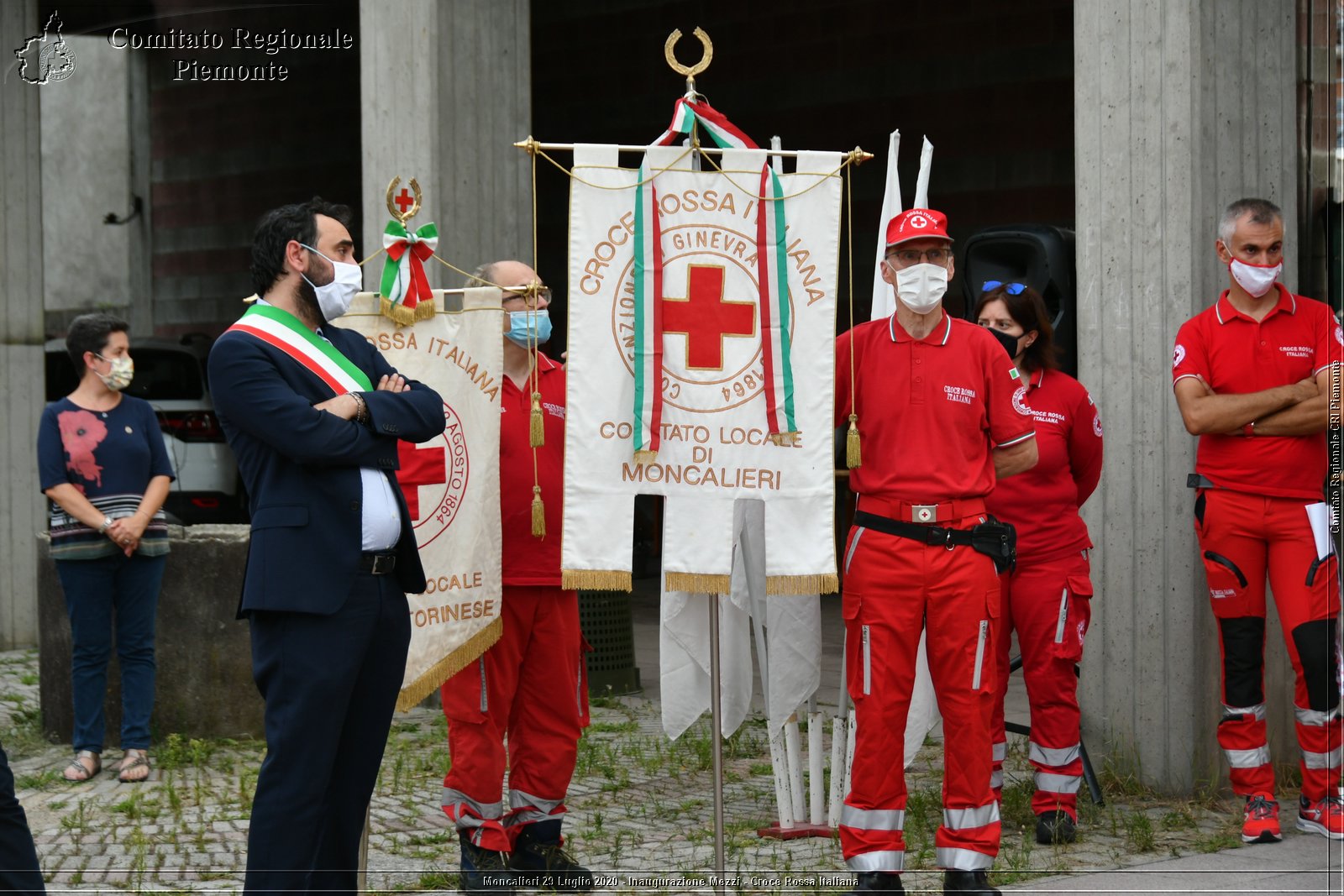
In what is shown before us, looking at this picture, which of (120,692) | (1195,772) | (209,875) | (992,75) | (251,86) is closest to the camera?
(209,875)

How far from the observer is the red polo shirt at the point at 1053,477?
244 inches

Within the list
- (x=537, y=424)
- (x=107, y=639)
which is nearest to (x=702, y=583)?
(x=537, y=424)

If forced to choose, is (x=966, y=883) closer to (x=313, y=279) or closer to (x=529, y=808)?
(x=529, y=808)

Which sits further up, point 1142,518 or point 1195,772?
point 1142,518

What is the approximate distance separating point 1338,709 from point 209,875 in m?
4.15

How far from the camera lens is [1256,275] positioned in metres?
6.08

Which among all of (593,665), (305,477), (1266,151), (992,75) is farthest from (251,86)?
(305,477)

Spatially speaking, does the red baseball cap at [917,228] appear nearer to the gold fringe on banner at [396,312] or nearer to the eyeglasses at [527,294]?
the eyeglasses at [527,294]

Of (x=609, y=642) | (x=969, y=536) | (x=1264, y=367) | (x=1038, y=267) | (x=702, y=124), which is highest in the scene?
(x=702, y=124)

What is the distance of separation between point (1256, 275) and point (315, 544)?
3674 mm

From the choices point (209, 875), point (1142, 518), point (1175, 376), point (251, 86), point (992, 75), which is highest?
point (251, 86)

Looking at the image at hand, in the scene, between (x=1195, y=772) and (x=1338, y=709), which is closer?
(x=1338, y=709)

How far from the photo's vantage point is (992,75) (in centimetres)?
1267

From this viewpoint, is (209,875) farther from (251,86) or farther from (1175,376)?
(251,86)
